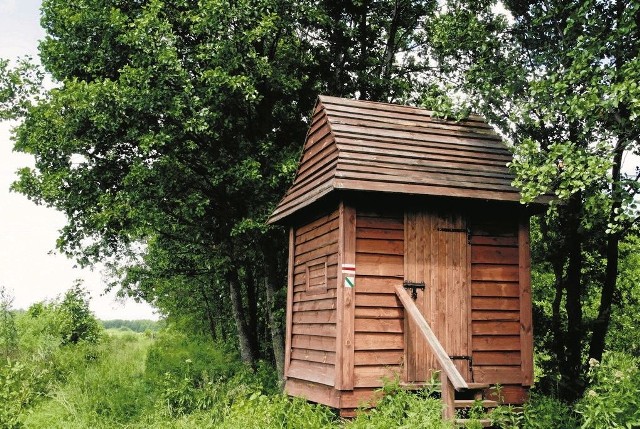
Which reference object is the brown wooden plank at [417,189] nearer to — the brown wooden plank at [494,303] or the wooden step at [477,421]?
the brown wooden plank at [494,303]

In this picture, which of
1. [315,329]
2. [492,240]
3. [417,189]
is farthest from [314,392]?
[492,240]

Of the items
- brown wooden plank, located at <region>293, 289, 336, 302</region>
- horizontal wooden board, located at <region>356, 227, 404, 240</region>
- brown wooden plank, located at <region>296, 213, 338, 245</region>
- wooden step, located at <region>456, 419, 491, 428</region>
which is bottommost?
wooden step, located at <region>456, 419, 491, 428</region>

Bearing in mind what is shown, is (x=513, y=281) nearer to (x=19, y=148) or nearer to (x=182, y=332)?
(x=19, y=148)

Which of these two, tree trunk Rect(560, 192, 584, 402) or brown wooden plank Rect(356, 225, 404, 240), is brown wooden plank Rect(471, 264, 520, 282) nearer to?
brown wooden plank Rect(356, 225, 404, 240)

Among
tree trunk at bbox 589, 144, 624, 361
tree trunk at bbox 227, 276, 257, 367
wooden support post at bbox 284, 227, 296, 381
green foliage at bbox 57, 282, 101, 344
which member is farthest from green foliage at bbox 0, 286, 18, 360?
tree trunk at bbox 589, 144, 624, 361

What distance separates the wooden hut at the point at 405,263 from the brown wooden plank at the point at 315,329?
0.02 meters

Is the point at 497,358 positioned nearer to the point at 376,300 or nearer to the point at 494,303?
the point at 494,303

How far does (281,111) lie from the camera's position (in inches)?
654

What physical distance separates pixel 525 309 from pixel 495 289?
0.61 meters

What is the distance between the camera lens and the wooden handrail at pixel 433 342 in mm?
7244

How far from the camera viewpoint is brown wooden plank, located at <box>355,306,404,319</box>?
28.6 ft

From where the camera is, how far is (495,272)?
9.64 meters

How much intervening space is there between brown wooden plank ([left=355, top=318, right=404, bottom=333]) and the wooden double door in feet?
0.48

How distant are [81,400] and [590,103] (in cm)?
1160
